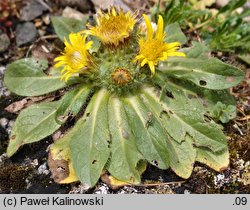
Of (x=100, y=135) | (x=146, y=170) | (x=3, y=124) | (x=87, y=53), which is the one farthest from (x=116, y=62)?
(x=3, y=124)

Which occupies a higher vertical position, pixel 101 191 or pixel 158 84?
pixel 158 84

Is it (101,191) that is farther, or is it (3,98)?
(3,98)

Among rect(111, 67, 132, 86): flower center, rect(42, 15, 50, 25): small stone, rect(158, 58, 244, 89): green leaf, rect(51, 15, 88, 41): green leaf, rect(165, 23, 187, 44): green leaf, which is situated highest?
rect(51, 15, 88, 41): green leaf

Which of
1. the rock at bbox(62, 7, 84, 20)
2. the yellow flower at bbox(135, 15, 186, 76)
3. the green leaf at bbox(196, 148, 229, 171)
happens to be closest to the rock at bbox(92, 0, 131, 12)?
the rock at bbox(62, 7, 84, 20)

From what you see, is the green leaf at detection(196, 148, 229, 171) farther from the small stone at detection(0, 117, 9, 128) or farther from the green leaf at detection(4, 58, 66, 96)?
the small stone at detection(0, 117, 9, 128)

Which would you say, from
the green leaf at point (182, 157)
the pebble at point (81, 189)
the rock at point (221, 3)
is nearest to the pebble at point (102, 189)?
the pebble at point (81, 189)

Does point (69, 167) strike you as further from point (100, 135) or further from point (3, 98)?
point (3, 98)
